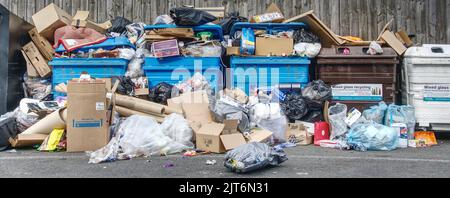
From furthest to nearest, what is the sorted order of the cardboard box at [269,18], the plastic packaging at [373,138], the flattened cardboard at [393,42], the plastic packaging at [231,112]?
the cardboard box at [269,18], the flattened cardboard at [393,42], the plastic packaging at [231,112], the plastic packaging at [373,138]

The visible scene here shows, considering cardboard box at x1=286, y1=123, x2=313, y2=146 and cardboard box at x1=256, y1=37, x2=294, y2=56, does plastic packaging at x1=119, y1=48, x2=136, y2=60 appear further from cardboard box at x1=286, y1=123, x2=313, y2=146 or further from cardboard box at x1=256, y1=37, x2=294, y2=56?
cardboard box at x1=286, y1=123, x2=313, y2=146

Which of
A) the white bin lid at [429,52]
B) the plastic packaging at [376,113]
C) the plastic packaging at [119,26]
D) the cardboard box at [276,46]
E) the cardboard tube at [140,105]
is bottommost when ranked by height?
the plastic packaging at [376,113]

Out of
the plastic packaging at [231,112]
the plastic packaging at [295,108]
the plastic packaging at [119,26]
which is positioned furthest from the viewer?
the plastic packaging at [119,26]

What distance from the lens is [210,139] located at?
5676mm

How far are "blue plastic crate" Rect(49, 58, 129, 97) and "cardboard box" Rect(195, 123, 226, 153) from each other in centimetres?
213

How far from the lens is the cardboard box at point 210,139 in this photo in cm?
564

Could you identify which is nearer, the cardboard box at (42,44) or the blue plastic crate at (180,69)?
the blue plastic crate at (180,69)

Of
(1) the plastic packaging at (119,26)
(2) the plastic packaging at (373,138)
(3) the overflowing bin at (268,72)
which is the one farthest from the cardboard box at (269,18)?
(2) the plastic packaging at (373,138)

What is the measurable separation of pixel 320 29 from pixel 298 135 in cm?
186

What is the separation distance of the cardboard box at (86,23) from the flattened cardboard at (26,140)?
2486 millimetres

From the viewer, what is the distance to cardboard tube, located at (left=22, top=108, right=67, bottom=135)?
595 centimetres

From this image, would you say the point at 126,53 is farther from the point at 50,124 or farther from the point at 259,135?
the point at 259,135

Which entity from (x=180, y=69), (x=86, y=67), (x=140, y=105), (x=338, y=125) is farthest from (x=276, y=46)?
(x=86, y=67)

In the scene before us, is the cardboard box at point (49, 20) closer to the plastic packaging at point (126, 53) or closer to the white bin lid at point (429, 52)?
the plastic packaging at point (126, 53)
